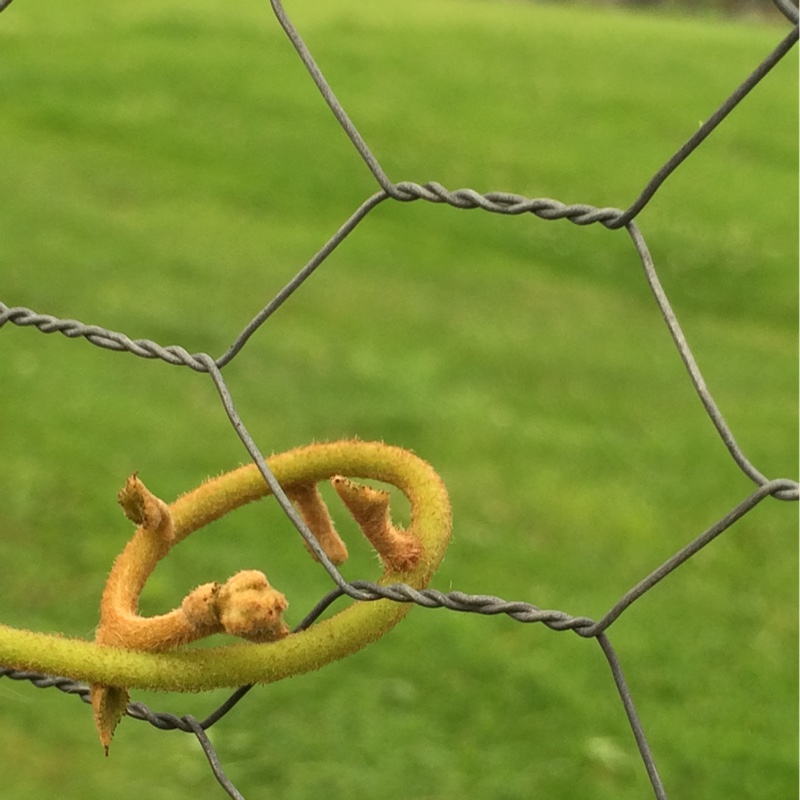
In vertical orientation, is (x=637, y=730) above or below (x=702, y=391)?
below

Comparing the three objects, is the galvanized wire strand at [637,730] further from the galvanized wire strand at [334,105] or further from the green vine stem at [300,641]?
the galvanized wire strand at [334,105]

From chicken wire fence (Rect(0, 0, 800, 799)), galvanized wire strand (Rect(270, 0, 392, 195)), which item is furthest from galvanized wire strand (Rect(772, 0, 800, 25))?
galvanized wire strand (Rect(270, 0, 392, 195))

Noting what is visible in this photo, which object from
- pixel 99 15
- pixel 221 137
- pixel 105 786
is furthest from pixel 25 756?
pixel 99 15

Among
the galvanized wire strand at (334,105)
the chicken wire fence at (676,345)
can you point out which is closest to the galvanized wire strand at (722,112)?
the chicken wire fence at (676,345)

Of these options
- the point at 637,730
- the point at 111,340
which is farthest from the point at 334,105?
the point at 637,730

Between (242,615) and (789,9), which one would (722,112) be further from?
(242,615)

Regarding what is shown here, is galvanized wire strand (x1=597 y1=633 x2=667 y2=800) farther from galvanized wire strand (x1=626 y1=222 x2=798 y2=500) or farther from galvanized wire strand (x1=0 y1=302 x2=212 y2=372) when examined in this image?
galvanized wire strand (x1=0 y1=302 x2=212 y2=372)

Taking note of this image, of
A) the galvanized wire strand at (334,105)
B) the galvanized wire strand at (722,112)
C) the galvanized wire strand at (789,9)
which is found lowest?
the galvanized wire strand at (334,105)
